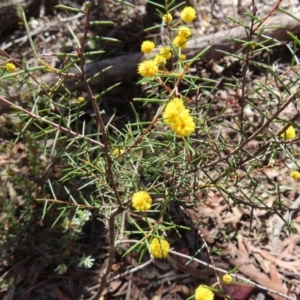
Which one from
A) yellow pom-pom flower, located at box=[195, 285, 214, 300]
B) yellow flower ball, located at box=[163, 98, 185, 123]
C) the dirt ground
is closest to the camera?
yellow flower ball, located at box=[163, 98, 185, 123]

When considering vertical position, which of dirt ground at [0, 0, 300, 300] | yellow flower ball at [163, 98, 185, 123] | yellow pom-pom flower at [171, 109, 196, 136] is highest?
yellow flower ball at [163, 98, 185, 123]

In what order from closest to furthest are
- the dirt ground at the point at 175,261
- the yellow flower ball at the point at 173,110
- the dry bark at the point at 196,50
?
the yellow flower ball at the point at 173,110
the dirt ground at the point at 175,261
the dry bark at the point at 196,50

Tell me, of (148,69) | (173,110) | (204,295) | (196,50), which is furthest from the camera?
(196,50)

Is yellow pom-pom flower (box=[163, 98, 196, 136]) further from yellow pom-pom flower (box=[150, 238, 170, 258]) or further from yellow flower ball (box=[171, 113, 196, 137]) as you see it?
yellow pom-pom flower (box=[150, 238, 170, 258])

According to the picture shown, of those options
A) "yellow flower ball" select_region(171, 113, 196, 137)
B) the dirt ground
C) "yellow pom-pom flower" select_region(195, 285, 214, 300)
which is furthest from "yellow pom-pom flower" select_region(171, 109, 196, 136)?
the dirt ground

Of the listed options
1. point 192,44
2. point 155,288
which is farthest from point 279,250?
point 192,44

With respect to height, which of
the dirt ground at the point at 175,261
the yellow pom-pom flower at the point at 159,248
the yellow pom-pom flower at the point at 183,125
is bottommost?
the dirt ground at the point at 175,261

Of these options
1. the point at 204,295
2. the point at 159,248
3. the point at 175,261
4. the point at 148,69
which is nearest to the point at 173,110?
the point at 148,69

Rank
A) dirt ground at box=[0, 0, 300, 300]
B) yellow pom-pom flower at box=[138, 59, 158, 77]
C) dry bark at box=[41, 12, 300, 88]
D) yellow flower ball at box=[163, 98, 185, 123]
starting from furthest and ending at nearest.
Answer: dry bark at box=[41, 12, 300, 88], dirt ground at box=[0, 0, 300, 300], yellow pom-pom flower at box=[138, 59, 158, 77], yellow flower ball at box=[163, 98, 185, 123]

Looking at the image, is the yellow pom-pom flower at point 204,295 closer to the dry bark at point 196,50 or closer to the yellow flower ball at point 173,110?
the yellow flower ball at point 173,110

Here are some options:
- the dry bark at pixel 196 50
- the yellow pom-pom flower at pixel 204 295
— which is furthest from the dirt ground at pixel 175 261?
the yellow pom-pom flower at pixel 204 295

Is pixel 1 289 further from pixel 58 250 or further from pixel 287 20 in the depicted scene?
pixel 287 20

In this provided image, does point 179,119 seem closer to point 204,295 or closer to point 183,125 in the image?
point 183,125
